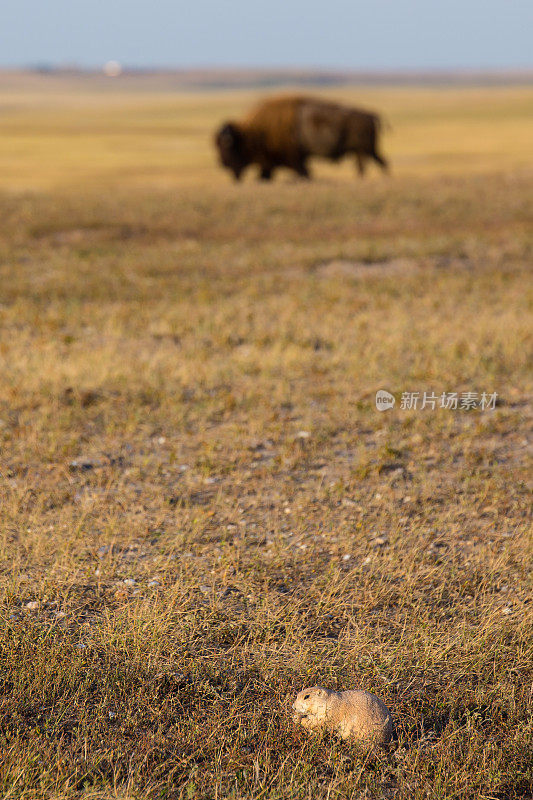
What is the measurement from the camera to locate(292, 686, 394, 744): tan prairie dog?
12.0ft

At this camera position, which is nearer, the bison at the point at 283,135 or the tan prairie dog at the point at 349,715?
the tan prairie dog at the point at 349,715

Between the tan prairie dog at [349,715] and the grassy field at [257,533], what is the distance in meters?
0.07

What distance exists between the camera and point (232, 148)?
31922 mm

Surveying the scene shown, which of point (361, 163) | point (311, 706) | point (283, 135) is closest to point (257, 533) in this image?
point (311, 706)

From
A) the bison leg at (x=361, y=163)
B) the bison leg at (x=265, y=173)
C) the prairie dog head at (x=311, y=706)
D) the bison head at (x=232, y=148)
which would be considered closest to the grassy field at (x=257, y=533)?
the prairie dog head at (x=311, y=706)

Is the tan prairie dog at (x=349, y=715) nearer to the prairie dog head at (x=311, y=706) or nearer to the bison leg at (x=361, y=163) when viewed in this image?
the prairie dog head at (x=311, y=706)

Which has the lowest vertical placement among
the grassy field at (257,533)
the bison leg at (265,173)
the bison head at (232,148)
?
the grassy field at (257,533)

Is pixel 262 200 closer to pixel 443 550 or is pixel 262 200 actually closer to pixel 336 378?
pixel 336 378

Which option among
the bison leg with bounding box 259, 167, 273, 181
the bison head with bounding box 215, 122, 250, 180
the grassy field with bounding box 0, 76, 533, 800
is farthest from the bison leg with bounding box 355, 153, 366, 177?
the grassy field with bounding box 0, 76, 533, 800

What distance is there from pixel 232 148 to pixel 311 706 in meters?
30.3

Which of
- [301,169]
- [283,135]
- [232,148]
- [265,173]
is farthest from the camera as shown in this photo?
[265,173]

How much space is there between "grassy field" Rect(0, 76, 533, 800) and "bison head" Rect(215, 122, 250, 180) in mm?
18706

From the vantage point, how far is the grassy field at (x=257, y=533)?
3666 millimetres

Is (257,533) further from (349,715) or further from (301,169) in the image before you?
(301,169)
